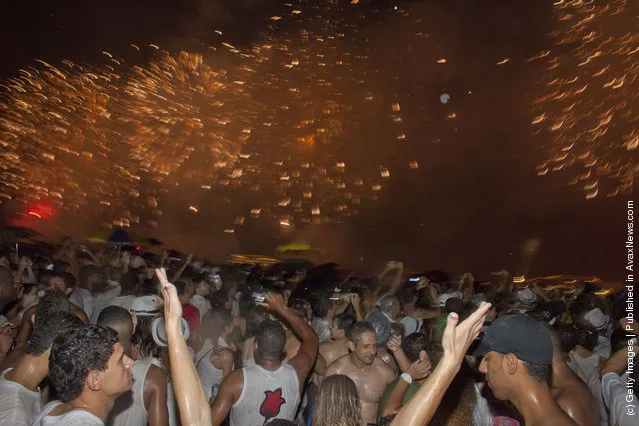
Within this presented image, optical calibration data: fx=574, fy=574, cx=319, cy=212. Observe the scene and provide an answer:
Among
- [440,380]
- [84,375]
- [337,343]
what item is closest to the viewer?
[440,380]

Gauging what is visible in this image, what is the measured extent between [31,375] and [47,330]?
23 centimetres

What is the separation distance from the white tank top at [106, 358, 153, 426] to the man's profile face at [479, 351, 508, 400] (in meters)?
2.00

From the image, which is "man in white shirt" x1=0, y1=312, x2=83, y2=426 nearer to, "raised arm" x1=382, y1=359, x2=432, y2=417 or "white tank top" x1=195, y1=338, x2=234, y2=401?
"white tank top" x1=195, y1=338, x2=234, y2=401

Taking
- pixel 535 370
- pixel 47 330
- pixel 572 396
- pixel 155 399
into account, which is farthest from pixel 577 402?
pixel 47 330

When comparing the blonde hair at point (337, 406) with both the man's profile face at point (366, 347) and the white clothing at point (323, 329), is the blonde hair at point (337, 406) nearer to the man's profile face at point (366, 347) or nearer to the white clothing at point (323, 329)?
the man's profile face at point (366, 347)

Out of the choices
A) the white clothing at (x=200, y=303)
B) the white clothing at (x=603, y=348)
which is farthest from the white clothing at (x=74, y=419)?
the white clothing at (x=603, y=348)

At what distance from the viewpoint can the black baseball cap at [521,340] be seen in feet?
8.63

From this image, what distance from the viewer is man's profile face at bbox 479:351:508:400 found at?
267cm

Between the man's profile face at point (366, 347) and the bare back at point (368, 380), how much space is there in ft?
0.41

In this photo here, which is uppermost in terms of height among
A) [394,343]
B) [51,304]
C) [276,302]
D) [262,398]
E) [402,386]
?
[276,302]

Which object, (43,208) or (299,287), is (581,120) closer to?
(299,287)

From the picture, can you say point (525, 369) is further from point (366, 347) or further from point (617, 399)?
point (366, 347)

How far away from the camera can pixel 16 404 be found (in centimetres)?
279

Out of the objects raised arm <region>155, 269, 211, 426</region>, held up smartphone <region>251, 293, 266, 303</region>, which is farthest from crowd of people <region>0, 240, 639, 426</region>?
held up smartphone <region>251, 293, 266, 303</region>
